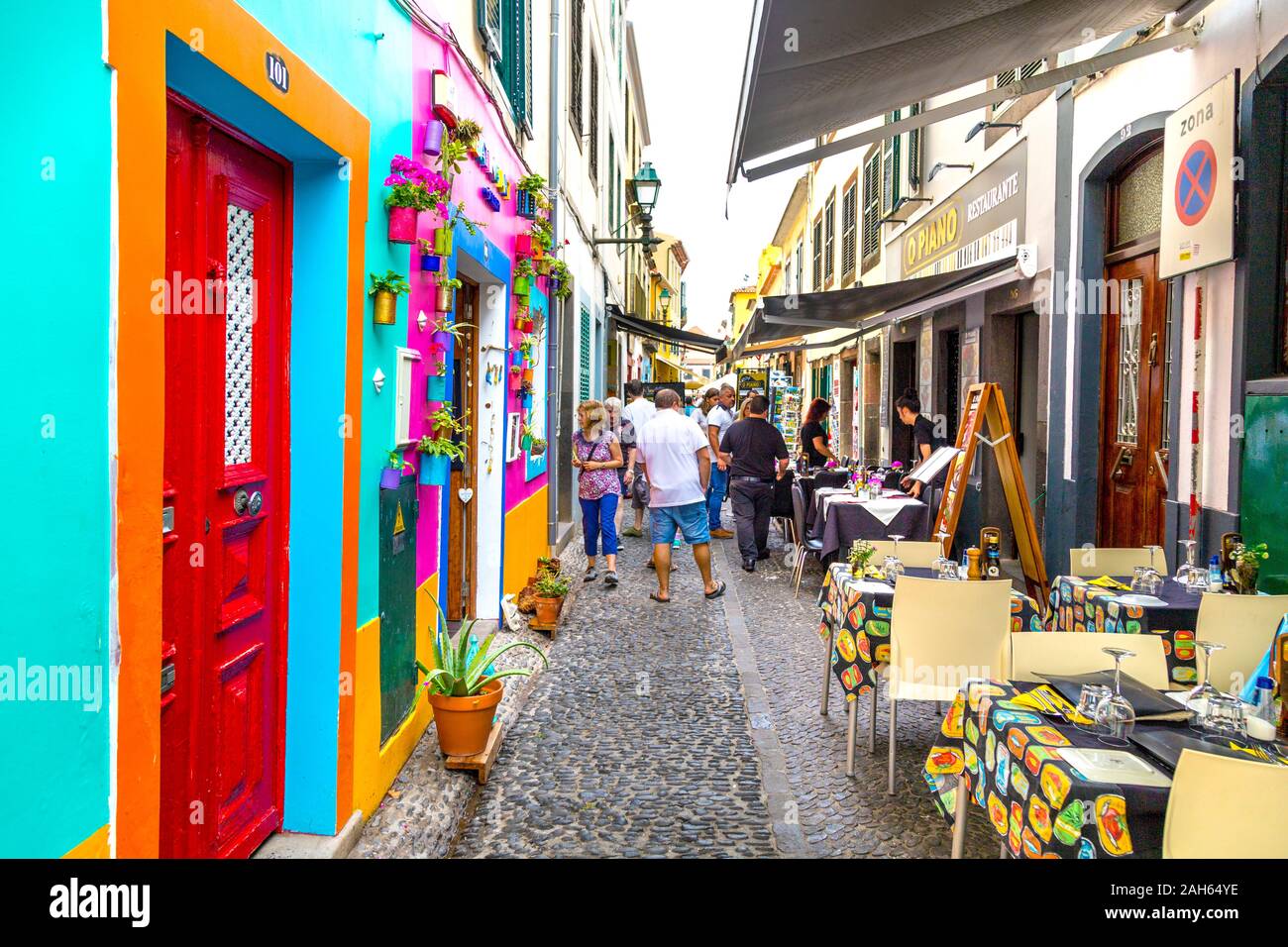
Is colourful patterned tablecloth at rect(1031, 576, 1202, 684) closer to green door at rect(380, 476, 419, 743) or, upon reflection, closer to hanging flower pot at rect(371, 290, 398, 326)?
green door at rect(380, 476, 419, 743)

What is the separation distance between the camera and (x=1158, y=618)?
4.40 metres

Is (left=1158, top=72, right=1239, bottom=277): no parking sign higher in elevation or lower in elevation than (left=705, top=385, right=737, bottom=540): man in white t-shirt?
higher

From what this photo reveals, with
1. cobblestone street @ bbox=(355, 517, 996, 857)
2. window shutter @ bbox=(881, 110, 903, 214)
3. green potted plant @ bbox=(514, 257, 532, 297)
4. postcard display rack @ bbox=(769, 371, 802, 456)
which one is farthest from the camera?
postcard display rack @ bbox=(769, 371, 802, 456)

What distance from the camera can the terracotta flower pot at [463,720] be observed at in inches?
167

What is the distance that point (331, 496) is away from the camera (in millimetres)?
3395

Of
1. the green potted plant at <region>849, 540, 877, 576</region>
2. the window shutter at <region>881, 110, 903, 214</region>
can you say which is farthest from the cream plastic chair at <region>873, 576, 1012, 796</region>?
the window shutter at <region>881, 110, 903, 214</region>

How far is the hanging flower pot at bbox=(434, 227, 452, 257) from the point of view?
170 inches

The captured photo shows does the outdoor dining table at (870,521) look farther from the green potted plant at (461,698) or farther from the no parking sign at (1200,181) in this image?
the green potted plant at (461,698)

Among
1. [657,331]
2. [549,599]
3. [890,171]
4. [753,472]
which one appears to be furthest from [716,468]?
[890,171]

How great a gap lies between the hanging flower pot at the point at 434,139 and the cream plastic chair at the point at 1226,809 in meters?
3.69

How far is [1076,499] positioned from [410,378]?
6.11 m

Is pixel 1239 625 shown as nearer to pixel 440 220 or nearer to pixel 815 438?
pixel 440 220

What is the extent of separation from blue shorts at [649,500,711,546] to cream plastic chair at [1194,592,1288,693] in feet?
15.7

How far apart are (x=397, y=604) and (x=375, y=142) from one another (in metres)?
1.89
